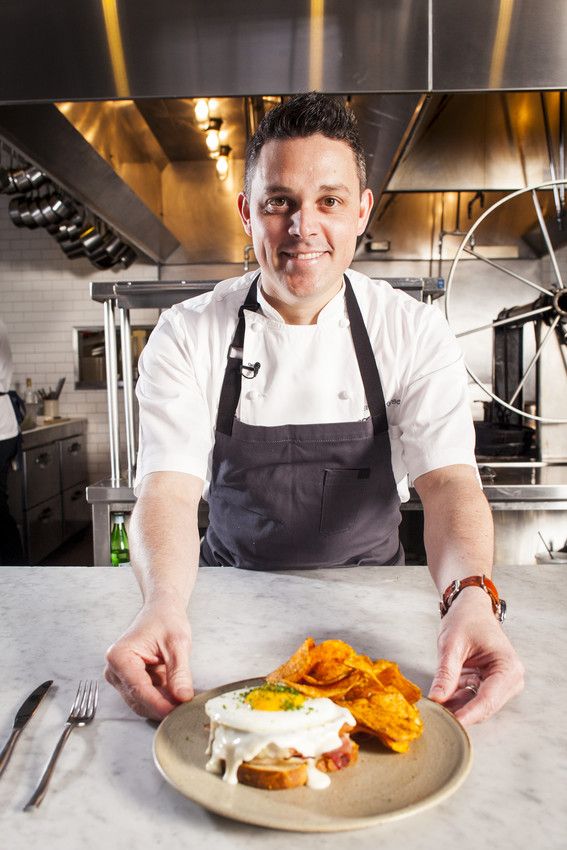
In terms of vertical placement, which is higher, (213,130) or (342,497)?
(213,130)

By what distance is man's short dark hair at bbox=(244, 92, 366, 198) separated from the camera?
1.52 metres

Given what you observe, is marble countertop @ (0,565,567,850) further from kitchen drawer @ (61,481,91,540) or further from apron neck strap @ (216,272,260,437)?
kitchen drawer @ (61,481,91,540)

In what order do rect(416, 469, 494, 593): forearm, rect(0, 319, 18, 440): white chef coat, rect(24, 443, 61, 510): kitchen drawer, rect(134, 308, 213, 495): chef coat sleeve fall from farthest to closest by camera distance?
1. rect(24, 443, 61, 510): kitchen drawer
2. rect(0, 319, 18, 440): white chef coat
3. rect(134, 308, 213, 495): chef coat sleeve
4. rect(416, 469, 494, 593): forearm

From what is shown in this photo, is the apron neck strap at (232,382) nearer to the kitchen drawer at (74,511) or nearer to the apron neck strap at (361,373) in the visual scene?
the apron neck strap at (361,373)

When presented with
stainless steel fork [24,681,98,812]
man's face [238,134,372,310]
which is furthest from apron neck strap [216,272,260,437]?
stainless steel fork [24,681,98,812]

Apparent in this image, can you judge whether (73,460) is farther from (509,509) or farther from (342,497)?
(342,497)

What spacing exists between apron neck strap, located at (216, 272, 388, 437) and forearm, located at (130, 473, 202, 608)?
27 centimetres

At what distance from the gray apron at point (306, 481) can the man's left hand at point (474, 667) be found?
67cm

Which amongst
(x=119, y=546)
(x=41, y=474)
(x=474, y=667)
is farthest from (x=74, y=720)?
(x=41, y=474)

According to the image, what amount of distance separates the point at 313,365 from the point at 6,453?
3.44 meters

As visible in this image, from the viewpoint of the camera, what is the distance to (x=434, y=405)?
1635mm

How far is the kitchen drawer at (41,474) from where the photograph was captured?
17.1ft

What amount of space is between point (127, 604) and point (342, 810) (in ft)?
2.56

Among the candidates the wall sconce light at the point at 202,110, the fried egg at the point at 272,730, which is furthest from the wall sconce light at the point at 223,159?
the fried egg at the point at 272,730
